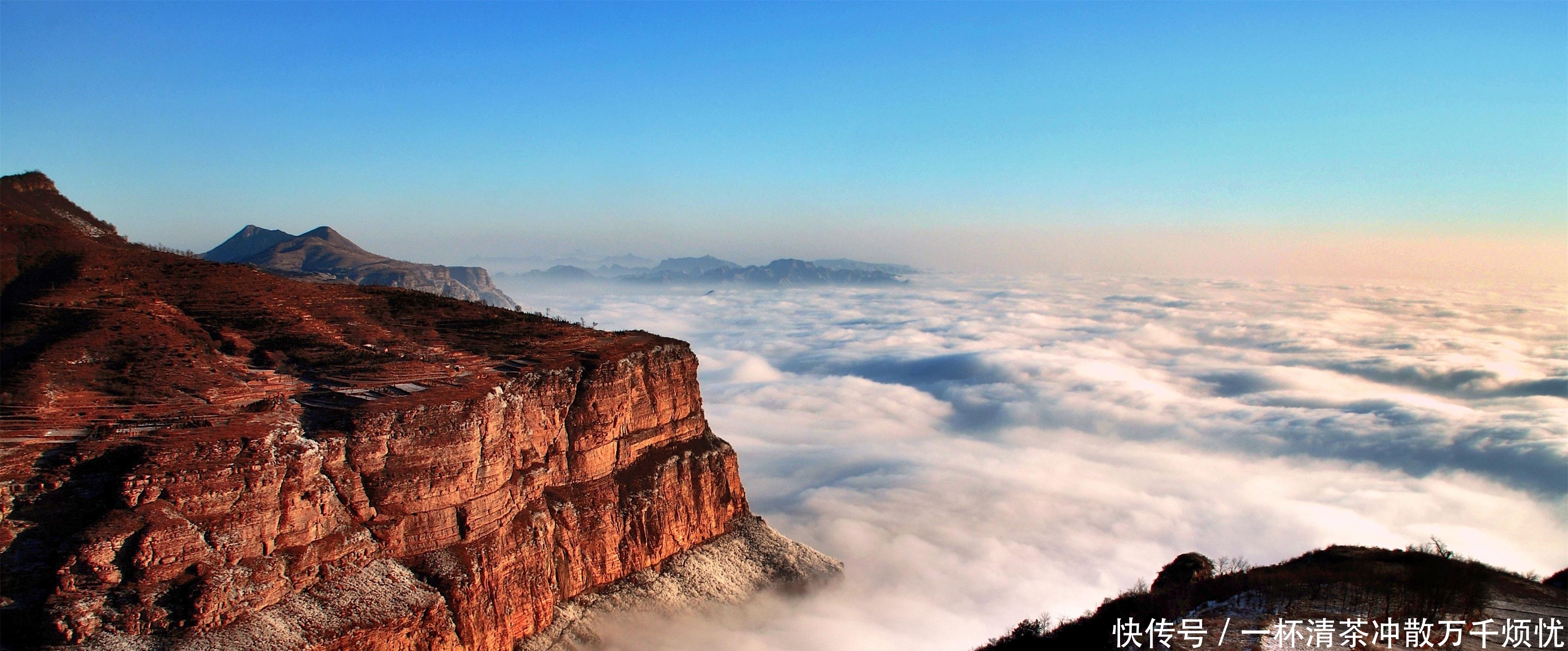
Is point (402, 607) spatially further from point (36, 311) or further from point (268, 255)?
point (268, 255)

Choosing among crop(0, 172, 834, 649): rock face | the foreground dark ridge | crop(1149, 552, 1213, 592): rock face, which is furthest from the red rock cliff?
crop(1149, 552, 1213, 592): rock face

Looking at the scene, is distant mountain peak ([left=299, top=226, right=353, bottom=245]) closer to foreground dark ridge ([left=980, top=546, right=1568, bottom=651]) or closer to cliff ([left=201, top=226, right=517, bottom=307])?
cliff ([left=201, top=226, right=517, bottom=307])

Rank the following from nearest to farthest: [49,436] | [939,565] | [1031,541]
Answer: [49,436] → [939,565] → [1031,541]

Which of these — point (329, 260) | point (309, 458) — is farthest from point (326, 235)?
point (309, 458)

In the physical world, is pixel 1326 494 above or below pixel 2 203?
below

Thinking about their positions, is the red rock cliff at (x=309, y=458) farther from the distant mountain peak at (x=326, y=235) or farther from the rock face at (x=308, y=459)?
the distant mountain peak at (x=326, y=235)

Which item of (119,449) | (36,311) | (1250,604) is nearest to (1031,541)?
(1250,604)

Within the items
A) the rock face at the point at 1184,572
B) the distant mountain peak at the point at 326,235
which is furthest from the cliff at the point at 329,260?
the rock face at the point at 1184,572
